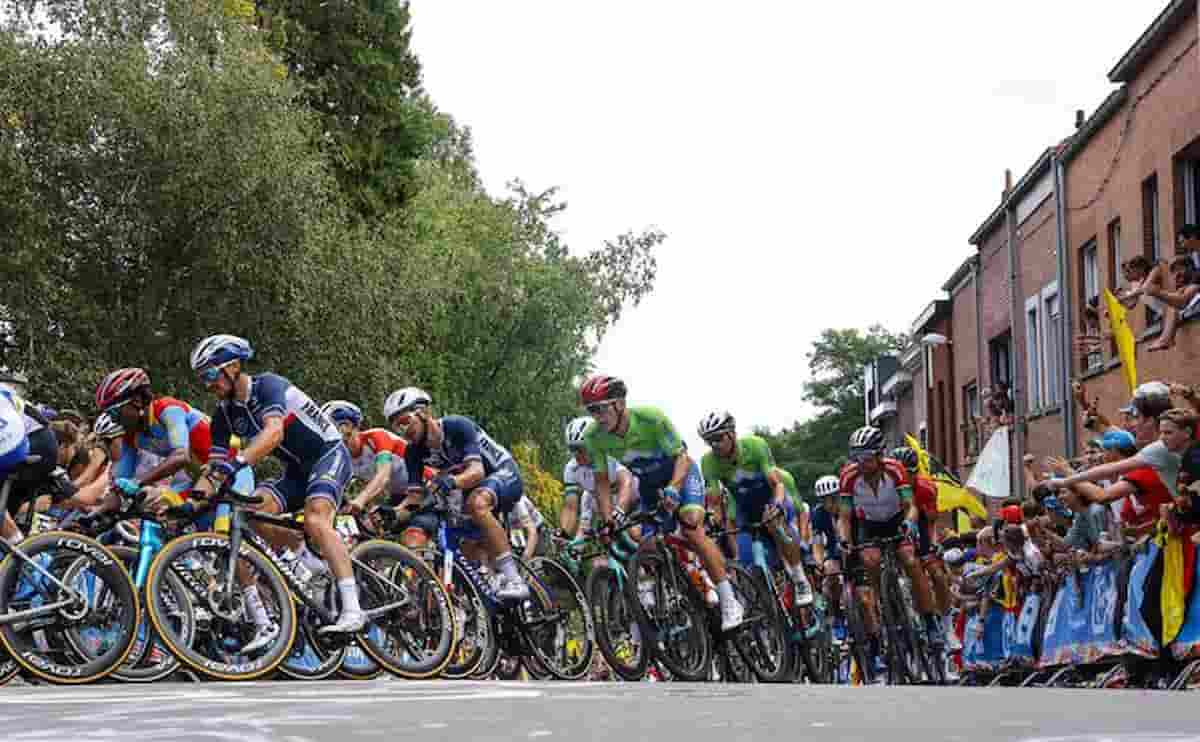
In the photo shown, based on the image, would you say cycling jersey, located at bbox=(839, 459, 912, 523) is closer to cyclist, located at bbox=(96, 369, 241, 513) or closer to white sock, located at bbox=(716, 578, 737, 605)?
white sock, located at bbox=(716, 578, 737, 605)

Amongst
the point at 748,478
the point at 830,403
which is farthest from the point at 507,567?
the point at 830,403

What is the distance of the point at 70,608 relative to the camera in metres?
11.0

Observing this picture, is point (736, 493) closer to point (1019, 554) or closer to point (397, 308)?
point (1019, 554)

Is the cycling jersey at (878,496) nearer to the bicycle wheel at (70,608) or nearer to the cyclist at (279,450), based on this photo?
the cyclist at (279,450)

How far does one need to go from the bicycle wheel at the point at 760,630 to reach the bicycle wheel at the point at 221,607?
413cm

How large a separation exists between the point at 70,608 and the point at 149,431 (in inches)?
100

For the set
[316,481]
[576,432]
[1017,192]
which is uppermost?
[1017,192]

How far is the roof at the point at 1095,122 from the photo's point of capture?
94.9 ft

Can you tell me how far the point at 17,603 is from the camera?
11.0 meters

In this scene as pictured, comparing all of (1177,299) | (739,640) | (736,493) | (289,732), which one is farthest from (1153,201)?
(289,732)

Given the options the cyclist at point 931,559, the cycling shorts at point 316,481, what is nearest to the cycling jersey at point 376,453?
the cycling shorts at point 316,481

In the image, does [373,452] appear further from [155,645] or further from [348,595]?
[155,645]

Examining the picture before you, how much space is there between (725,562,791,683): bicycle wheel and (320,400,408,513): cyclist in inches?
96.9

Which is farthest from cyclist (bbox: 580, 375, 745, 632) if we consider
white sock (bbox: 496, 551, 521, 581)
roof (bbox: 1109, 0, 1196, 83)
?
roof (bbox: 1109, 0, 1196, 83)
